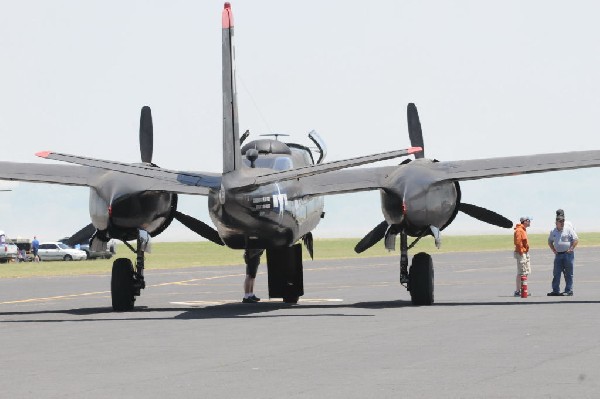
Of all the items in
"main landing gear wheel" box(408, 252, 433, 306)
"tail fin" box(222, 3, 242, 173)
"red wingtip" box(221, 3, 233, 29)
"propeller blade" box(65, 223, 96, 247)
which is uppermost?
"red wingtip" box(221, 3, 233, 29)

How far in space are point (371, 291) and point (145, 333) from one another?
17086 mm

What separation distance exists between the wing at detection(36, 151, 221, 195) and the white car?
70.5 m

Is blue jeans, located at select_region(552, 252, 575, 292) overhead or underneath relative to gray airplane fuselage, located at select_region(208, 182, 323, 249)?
underneath

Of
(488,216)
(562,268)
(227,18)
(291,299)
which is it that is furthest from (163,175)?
(562,268)

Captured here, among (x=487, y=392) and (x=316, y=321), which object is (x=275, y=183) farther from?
(x=487, y=392)

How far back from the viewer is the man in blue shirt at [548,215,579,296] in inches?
1404

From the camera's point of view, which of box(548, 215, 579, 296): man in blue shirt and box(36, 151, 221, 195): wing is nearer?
box(36, 151, 221, 195): wing

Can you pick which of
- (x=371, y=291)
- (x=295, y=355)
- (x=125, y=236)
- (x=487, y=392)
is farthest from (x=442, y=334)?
(x=371, y=291)

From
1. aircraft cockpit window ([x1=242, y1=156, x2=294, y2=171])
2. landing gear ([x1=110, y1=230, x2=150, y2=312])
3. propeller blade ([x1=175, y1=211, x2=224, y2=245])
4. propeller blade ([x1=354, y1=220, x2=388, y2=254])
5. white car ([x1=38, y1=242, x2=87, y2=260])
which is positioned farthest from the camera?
white car ([x1=38, y1=242, x2=87, y2=260])

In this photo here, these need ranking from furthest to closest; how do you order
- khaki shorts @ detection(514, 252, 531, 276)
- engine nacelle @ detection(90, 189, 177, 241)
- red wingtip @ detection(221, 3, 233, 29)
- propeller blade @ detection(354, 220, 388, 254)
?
khaki shorts @ detection(514, 252, 531, 276), propeller blade @ detection(354, 220, 388, 254), engine nacelle @ detection(90, 189, 177, 241), red wingtip @ detection(221, 3, 233, 29)

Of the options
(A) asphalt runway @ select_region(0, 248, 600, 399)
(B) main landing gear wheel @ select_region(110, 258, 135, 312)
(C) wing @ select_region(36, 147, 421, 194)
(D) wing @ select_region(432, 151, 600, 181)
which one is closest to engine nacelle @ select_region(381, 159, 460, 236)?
(D) wing @ select_region(432, 151, 600, 181)

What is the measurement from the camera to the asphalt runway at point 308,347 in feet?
49.4

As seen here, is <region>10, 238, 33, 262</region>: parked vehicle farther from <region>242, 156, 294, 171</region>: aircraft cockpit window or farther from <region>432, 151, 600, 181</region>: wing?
<region>432, 151, 600, 181</region>: wing

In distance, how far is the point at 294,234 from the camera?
30.0m
